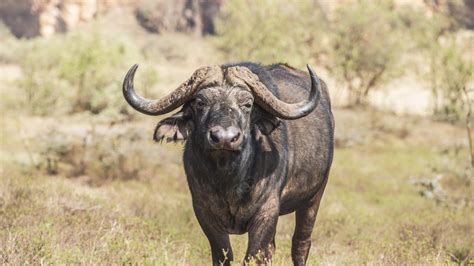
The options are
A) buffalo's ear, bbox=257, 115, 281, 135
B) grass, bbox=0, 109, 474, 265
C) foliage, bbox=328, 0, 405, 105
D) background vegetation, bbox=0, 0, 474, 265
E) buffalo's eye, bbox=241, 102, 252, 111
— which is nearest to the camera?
buffalo's eye, bbox=241, 102, 252, 111

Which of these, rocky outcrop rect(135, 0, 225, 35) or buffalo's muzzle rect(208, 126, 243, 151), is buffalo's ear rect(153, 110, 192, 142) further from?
rocky outcrop rect(135, 0, 225, 35)

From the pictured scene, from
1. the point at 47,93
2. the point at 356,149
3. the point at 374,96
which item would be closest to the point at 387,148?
the point at 356,149

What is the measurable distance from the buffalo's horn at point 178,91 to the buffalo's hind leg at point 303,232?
2.02 m

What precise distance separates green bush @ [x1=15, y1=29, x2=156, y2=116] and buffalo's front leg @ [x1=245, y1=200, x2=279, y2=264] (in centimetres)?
1953

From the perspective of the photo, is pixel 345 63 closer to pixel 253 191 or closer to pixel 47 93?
pixel 47 93

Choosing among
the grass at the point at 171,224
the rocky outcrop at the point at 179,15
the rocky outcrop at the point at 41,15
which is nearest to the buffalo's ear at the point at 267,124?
the grass at the point at 171,224

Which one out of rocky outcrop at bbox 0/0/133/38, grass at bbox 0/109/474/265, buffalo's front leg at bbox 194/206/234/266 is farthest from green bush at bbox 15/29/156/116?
rocky outcrop at bbox 0/0/133/38

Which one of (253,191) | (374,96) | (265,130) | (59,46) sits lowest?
(374,96)

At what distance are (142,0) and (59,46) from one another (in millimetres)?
44191

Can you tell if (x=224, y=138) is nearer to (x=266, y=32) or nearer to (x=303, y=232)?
(x=303, y=232)

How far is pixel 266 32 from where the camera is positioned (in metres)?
34.0

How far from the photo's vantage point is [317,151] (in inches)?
220

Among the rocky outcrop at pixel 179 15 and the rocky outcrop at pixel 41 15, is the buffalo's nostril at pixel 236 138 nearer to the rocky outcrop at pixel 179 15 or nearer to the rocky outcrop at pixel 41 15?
the rocky outcrop at pixel 41 15

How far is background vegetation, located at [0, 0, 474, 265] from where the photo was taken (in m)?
6.36
